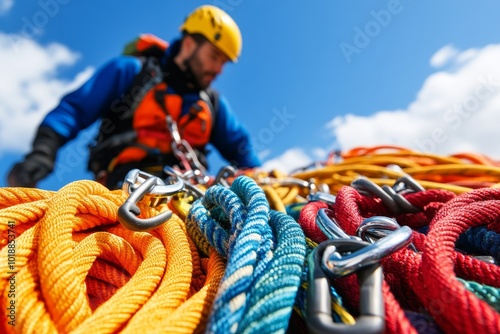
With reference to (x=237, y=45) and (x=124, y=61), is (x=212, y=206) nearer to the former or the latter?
(x=124, y=61)

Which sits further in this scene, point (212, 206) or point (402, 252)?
point (212, 206)

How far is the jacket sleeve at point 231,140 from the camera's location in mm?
2963

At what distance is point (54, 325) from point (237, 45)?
2725 mm

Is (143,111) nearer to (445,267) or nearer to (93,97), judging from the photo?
(93,97)

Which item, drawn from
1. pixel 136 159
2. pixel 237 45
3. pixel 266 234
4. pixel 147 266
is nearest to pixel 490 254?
pixel 266 234

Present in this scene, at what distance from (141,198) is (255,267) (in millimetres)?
221

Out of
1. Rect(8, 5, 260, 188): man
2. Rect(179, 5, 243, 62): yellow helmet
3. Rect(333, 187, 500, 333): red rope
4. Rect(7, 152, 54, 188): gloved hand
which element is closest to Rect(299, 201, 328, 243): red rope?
Rect(333, 187, 500, 333): red rope

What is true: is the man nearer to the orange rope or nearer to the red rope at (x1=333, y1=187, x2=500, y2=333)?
the orange rope

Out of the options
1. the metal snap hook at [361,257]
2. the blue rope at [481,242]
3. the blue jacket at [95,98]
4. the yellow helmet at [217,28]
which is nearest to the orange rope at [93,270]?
the metal snap hook at [361,257]

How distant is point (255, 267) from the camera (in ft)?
1.44

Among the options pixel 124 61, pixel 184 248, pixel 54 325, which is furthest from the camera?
pixel 124 61

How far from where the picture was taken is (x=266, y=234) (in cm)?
49

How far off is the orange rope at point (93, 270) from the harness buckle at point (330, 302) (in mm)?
122

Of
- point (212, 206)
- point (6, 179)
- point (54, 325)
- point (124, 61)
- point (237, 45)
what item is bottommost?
point (54, 325)
